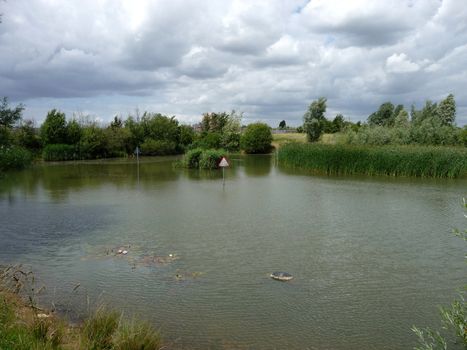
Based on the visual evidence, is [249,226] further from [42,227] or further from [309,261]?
[42,227]

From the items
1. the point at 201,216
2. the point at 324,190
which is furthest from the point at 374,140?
Result: the point at 201,216

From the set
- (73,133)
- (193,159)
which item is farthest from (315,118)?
(73,133)

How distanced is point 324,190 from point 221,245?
1138 centimetres

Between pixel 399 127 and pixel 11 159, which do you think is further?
Answer: pixel 399 127

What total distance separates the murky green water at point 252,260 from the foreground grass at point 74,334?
3.18 ft

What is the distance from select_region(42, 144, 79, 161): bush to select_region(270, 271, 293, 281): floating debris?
40275 millimetres

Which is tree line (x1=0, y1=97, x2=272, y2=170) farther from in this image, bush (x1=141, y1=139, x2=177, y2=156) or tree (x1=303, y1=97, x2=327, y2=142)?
tree (x1=303, y1=97, x2=327, y2=142)

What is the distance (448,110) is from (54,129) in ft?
145

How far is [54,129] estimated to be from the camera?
44875mm

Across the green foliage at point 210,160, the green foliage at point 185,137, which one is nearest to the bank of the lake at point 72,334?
the green foliage at point 210,160

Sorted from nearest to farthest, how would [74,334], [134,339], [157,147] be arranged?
1. [134,339]
2. [74,334]
3. [157,147]

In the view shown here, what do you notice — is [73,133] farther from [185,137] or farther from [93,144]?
[185,137]

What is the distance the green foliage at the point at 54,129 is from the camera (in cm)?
4484

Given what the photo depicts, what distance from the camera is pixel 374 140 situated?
3697 cm
